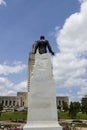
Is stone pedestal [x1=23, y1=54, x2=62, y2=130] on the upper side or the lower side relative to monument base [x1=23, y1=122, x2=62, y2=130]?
upper

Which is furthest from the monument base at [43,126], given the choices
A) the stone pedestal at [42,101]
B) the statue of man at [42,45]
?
the statue of man at [42,45]

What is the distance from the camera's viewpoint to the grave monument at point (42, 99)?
17719 millimetres

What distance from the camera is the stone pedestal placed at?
58.0ft

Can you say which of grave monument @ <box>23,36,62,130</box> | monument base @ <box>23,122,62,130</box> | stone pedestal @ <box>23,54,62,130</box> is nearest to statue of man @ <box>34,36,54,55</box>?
grave monument @ <box>23,36,62,130</box>

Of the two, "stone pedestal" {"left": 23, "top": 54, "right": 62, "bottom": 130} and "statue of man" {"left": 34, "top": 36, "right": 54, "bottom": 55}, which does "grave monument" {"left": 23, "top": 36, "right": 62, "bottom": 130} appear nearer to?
"stone pedestal" {"left": 23, "top": 54, "right": 62, "bottom": 130}

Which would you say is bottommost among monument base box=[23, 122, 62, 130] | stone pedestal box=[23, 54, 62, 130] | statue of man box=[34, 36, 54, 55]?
monument base box=[23, 122, 62, 130]

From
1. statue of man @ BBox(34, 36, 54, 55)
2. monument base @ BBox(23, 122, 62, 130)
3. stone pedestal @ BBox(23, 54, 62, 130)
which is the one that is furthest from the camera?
statue of man @ BBox(34, 36, 54, 55)

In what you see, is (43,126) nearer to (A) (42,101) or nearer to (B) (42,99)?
(A) (42,101)

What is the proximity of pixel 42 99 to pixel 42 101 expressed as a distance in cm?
13

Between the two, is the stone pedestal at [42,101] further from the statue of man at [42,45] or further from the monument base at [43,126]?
the statue of man at [42,45]

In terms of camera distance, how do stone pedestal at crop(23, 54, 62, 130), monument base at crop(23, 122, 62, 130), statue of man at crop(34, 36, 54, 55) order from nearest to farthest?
monument base at crop(23, 122, 62, 130) < stone pedestal at crop(23, 54, 62, 130) < statue of man at crop(34, 36, 54, 55)

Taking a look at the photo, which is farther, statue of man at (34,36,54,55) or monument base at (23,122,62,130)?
statue of man at (34,36,54,55)

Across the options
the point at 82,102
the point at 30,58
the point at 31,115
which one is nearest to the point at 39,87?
the point at 31,115

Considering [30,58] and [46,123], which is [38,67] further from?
[30,58]
